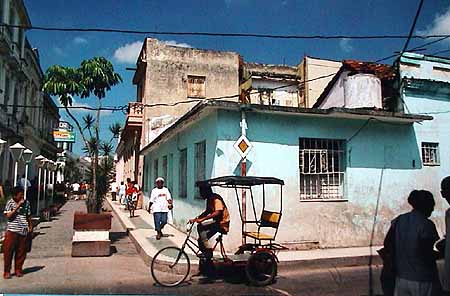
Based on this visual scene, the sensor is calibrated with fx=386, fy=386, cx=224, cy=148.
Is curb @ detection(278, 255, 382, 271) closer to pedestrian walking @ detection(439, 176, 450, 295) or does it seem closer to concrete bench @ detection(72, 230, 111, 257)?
concrete bench @ detection(72, 230, 111, 257)

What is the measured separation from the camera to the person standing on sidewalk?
6.34 meters

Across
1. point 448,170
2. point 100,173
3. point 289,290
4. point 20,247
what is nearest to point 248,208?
point 289,290

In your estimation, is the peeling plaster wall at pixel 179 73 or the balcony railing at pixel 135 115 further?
the balcony railing at pixel 135 115

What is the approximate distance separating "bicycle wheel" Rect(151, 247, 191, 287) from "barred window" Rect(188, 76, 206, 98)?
13002 millimetres

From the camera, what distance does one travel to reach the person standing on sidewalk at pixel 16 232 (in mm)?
6336

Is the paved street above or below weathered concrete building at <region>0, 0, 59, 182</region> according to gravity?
below

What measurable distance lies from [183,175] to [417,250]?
27.6ft

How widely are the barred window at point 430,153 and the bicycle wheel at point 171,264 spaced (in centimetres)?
669

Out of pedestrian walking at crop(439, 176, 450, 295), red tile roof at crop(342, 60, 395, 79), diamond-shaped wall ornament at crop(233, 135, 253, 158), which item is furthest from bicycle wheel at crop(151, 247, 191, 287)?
red tile roof at crop(342, 60, 395, 79)

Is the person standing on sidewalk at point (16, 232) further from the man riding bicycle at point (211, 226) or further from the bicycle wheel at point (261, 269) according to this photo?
the bicycle wheel at point (261, 269)

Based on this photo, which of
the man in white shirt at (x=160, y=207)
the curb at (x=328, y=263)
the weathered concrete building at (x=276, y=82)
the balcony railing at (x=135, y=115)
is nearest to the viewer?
the curb at (x=328, y=263)

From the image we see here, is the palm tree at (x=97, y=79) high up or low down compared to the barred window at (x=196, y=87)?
down

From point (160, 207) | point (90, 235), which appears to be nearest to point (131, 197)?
point (160, 207)

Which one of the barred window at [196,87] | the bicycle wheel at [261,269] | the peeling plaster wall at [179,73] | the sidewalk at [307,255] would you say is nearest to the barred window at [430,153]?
the sidewalk at [307,255]
